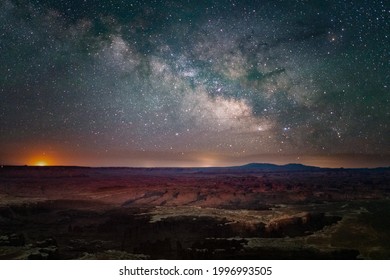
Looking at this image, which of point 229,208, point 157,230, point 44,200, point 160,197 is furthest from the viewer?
point 160,197

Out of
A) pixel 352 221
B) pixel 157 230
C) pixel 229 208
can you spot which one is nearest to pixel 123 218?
pixel 157 230

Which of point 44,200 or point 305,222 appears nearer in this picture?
point 305,222

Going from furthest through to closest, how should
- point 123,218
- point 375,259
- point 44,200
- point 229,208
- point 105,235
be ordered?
1. point 44,200
2. point 229,208
3. point 123,218
4. point 105,235
5. point 375,259

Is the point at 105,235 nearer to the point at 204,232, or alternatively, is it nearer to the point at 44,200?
the point at 204,232

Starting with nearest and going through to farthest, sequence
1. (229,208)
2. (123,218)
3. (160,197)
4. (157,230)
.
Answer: (157,230) < (123,218) < (229,208) < (160,197)

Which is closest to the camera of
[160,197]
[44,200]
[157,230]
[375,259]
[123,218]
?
[375,259]

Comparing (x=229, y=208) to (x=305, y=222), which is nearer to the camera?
(x=305, y=222)

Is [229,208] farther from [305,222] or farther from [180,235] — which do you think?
[180,235]
